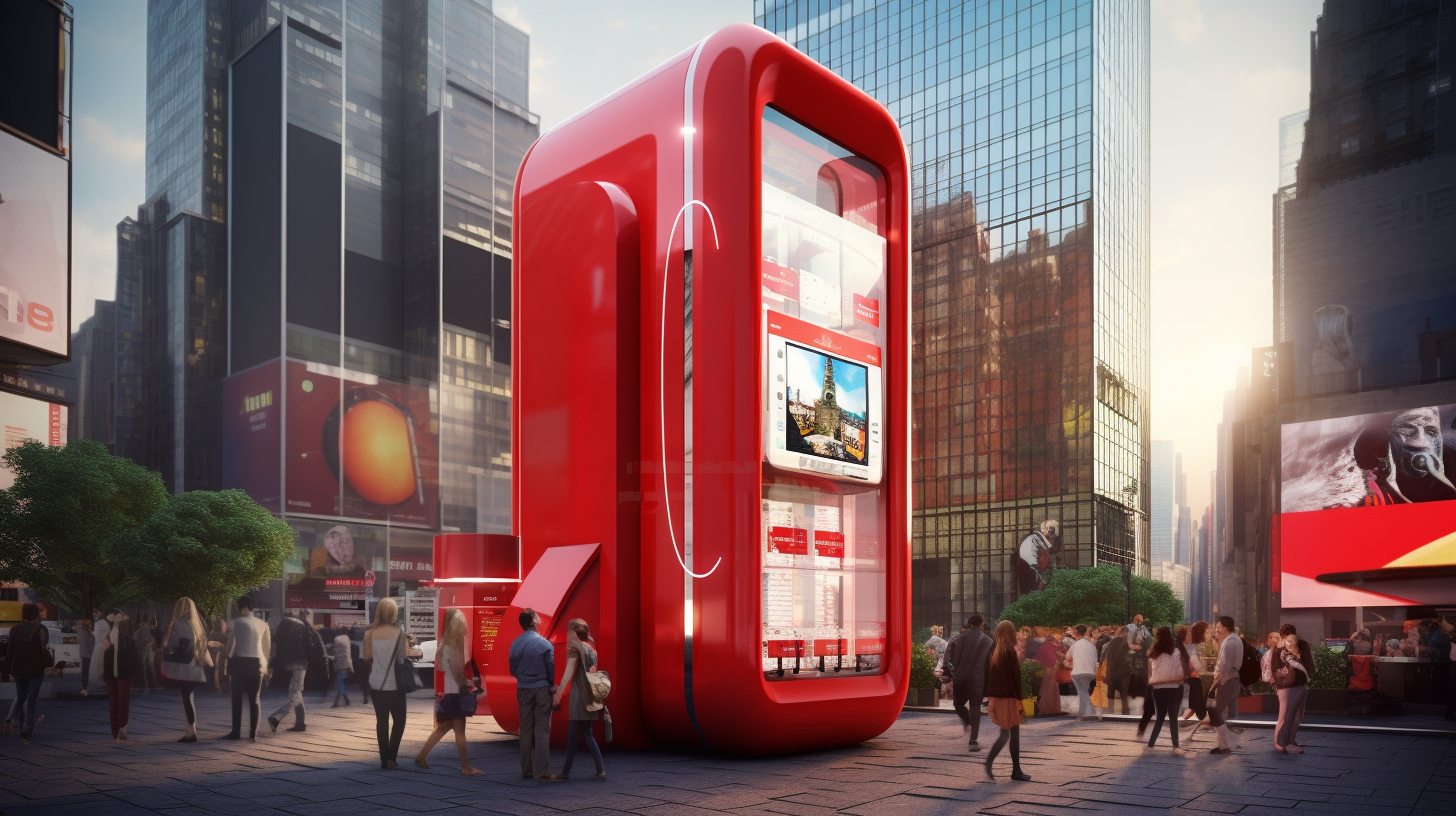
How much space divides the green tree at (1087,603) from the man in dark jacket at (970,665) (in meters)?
47.5

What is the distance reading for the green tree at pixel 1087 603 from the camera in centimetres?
5988

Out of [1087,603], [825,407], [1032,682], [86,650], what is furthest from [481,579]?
Result: [1087,603]

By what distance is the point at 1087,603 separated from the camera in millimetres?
60031

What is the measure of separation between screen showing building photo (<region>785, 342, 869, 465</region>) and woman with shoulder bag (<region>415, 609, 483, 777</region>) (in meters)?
3.77

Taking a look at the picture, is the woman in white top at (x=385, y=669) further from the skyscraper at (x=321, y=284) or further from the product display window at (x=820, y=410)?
the skyscraper at (x=321, y=284)

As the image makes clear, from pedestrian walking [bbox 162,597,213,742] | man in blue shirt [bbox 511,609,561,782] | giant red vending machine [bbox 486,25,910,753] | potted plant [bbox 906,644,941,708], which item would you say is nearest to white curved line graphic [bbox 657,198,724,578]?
giant red vending machine [bbox 486,25,910,753]

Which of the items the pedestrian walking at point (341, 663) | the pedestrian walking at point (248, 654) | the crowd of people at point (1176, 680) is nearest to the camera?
the crowd of people at point (1176, 680)

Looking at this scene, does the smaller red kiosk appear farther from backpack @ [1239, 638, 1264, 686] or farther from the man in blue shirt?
backpack @ [1239, 638, 1264, 686]

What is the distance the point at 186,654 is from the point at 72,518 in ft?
70.3

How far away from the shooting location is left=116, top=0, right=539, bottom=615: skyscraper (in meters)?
67.9

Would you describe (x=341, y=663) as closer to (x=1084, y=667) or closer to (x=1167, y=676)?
(x=1084, y=667)

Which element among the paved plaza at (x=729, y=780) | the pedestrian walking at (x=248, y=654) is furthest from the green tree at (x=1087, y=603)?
the pedestrian walking at (x=248, y=654)

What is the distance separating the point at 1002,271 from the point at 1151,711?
67.0 m

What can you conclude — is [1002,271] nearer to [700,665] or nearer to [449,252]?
[449,252]
